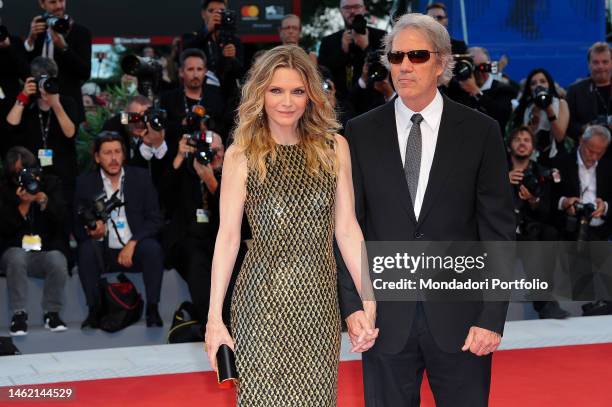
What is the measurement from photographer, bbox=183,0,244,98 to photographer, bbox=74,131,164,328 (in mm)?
1305

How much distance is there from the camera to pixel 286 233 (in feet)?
10.9

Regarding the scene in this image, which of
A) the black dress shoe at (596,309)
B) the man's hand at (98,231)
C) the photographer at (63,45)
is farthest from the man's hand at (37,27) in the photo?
the black dress shoe at (596,309)

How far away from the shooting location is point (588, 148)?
8.45m

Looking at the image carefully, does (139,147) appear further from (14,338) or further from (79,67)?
(14,338)

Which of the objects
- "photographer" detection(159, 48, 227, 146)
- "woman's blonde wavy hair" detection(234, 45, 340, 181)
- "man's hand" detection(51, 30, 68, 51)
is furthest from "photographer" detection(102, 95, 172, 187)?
"woman's blonde wavy hair" detection(234, 45, 340, 181)

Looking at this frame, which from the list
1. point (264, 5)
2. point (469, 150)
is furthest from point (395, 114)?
point (264, 5)

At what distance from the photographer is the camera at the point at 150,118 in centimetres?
767

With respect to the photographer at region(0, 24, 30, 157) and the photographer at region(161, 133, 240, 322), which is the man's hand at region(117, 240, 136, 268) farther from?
the photographer at region(0, 24, 30, 157)

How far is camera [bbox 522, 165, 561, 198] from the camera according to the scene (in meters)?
8.16

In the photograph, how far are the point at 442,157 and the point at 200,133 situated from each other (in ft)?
13.6

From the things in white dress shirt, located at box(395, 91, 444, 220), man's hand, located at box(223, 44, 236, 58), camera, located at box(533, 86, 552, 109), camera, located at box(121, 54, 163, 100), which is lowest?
white dress shirt, located at box(395, 91, 444, 220)

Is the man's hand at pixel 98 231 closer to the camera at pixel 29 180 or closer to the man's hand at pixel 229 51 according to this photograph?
the camera at pixel 29 180

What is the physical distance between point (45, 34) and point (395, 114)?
551 centimetres

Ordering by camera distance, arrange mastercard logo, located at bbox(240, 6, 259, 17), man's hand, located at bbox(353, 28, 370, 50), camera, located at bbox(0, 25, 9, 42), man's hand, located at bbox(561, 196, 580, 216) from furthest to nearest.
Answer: mastercard logo, located at bbox(240, 6, 259, 17) → man's hand, located at bbox(353, 28, 370, 50) → man's hand, located at bbox(561, 196, 580, 216) → camera, located at bbox(0, 25, 9, 42)
